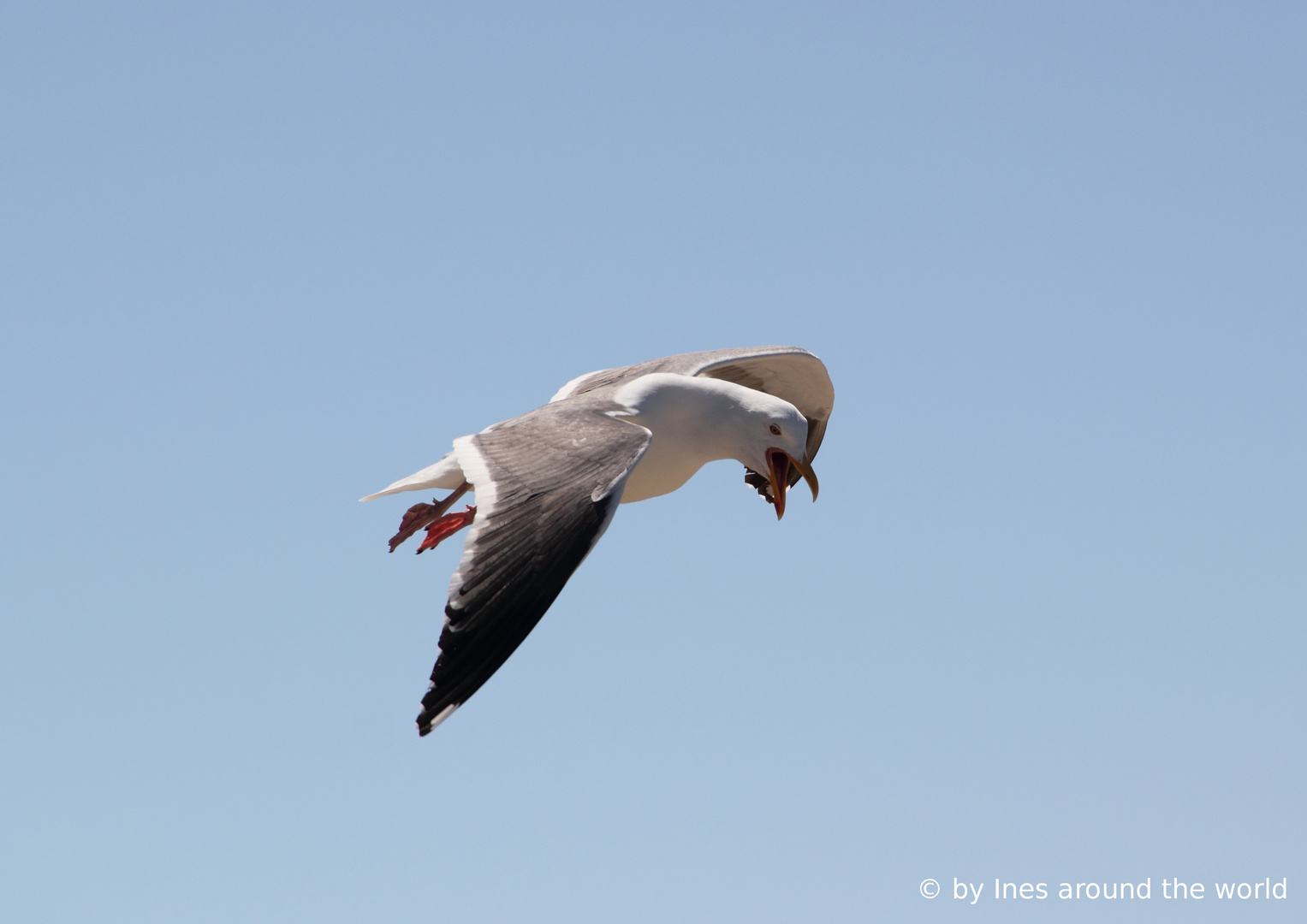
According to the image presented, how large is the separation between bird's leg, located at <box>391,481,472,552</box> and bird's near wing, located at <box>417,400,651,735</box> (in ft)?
2.42

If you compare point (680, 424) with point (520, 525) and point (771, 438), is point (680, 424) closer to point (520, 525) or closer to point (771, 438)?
point (771, 438)

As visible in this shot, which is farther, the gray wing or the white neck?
the gray wing

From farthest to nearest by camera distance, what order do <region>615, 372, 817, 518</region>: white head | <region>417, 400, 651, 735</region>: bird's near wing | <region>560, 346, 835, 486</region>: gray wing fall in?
<region>560, 346, 835, 486</region>: gray wing
<region>615, 372, 817, 518</region>: white head
<region>417, 400, 651, 735</region>: bird's near wing

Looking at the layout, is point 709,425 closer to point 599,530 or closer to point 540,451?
point 540,451

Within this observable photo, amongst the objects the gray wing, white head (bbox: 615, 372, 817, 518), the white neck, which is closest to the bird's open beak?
white head (bbox: 615, 372, 817, 518)

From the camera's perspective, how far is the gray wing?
11906 mm

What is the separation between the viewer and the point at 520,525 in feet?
26.0

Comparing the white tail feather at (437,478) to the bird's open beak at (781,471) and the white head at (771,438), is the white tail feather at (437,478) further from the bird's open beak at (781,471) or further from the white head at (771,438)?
the bird's open beak at (781,471)

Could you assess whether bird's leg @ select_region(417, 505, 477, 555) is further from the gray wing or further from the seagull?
the gray wing

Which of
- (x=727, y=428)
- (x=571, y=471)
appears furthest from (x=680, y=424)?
(x=571, y=471)

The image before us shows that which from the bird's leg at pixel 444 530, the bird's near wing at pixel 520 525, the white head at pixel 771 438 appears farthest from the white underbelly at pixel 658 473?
the bird's leg at pixel 444 530

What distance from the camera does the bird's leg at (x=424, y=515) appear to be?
10.2 metres

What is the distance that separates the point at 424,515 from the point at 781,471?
2554 millimetres

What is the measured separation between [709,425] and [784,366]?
7.82ft
